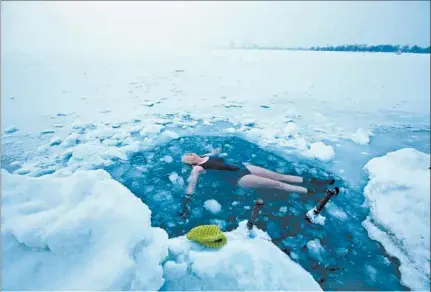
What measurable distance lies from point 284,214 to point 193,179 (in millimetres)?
1391

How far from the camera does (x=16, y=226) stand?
69.6 inches

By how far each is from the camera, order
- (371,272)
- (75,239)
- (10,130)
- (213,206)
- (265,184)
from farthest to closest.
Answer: (10,130) < (265,184) < (213,206) < (371,272) < (75,239)

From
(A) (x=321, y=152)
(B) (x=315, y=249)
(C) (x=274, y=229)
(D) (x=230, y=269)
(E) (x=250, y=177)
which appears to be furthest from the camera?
(A) (x=321, y=152)

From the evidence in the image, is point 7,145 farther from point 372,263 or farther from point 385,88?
point 385,88

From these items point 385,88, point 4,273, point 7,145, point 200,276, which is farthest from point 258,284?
point 385,88

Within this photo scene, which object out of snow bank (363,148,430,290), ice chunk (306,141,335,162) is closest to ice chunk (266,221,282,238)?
snow bank (363,148,430,290)

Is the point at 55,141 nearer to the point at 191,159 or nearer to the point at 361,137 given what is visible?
the point at 191,159

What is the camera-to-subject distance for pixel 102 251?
183cm

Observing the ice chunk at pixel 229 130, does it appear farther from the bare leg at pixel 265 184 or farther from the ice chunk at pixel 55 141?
the ice chunk at pixel 55 141

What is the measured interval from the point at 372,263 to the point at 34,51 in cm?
1438

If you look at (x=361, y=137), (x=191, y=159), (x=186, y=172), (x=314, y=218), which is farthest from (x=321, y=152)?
(x=186, y=172)

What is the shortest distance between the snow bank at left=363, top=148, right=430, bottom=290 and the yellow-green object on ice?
6.36ft

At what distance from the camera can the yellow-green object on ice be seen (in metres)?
2.33

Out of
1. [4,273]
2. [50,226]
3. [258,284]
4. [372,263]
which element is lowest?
[372,263]
